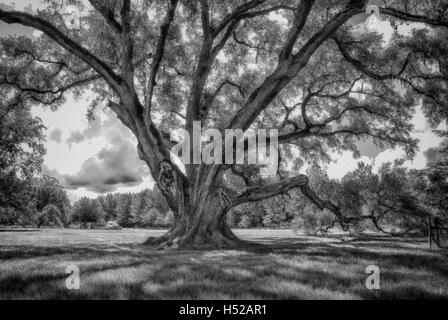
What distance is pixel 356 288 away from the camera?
441 cm

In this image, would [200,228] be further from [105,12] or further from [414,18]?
[414,18]

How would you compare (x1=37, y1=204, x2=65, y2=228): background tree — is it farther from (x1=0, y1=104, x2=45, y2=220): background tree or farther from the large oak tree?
the large oak tree

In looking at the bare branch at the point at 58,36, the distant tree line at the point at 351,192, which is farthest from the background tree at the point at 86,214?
the bare branch at the point at 58,36

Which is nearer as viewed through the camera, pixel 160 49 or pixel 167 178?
pixel 160 49

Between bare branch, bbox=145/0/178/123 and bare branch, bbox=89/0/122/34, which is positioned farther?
bare branch, bbox=89/0/122/34

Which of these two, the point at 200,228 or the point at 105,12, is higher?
the point at 105,12

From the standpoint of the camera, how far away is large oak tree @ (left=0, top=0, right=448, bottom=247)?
38.1 ft

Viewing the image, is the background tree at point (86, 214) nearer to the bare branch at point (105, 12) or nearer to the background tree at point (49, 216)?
the background tree at point (49, 216)

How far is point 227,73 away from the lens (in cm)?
1884

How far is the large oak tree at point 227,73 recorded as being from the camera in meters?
11.6

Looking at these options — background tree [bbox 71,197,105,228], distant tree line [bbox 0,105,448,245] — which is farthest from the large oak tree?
background tree [bbox 71,197,105,228]

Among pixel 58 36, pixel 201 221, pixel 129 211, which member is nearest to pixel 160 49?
pixel 58 36
